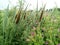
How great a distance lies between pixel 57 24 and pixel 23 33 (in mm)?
699

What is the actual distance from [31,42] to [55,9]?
132 centimetres

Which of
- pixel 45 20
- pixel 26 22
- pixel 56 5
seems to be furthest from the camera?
pixel 56 5

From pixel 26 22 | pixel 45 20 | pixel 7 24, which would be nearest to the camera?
pixel 7 24

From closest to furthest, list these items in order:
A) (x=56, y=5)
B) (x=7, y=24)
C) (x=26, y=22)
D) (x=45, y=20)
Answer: (x=7, y=24) → (x=26, y=22) → (x=45, y=20) → (x=56, y=5)

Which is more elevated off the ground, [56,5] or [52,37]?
[56,5]

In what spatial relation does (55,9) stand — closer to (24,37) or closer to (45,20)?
(45,20)

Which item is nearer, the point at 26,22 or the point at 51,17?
the point at 26,22

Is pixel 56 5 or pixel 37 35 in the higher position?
pixel 56 5

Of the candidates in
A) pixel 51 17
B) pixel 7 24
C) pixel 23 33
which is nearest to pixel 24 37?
pixel 23 33

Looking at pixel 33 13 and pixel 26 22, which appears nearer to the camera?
pixel 26 22

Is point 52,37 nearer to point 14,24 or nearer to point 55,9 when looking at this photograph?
point 14,24

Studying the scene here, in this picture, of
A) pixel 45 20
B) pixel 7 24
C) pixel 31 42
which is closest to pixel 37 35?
pixel 31 42

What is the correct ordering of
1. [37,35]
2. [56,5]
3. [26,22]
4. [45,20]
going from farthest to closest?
[56,5] < [45,20] < [26,22] < [37,35]

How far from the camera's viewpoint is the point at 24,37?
3365mm
